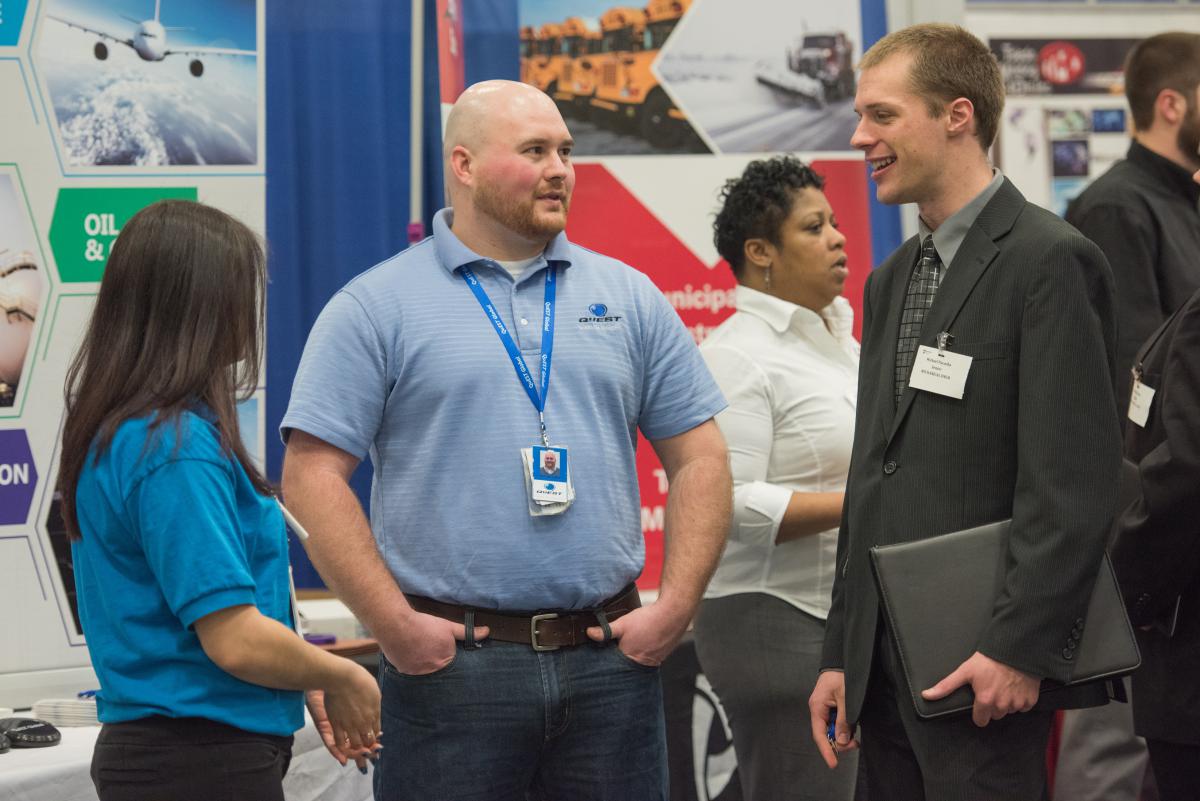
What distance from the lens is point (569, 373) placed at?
208cm

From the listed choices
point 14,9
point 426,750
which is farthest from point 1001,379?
point 14,9

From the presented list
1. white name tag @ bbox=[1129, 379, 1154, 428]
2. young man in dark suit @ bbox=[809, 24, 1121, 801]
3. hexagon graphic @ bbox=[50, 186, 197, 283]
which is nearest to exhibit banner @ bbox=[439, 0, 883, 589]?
hexagon graphic @ bbox=[50, 186, 197, 283]

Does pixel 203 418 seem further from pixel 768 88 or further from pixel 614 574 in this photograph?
pixel 768 88

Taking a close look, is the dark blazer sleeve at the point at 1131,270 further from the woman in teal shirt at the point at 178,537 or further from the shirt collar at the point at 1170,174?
the woman in teal shirt at the point at 178,537

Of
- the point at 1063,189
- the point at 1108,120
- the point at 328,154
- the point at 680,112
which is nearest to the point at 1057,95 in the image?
the point at 1108,120

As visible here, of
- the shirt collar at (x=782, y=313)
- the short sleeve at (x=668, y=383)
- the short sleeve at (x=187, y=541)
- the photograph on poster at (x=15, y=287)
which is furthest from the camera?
the photograph on poster at (x=15, y=287)

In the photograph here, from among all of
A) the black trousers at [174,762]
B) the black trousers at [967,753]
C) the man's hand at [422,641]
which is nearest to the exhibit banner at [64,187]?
the man's hand at [422,641]

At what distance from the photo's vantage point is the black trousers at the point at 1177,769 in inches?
84.2

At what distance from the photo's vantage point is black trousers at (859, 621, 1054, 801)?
5.52 feet

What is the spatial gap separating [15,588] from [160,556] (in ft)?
4.18

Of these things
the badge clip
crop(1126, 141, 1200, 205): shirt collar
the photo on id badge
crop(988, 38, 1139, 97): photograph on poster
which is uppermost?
crop(988, 38, 1139, 97): photograph on poster

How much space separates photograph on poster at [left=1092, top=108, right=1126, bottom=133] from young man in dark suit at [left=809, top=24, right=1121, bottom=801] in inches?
186

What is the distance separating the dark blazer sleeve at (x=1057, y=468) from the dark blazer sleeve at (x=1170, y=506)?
0.46 m

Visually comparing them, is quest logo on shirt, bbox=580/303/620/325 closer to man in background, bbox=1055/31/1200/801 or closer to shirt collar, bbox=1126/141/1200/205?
man in background, bbox=1055/31/1200/801
